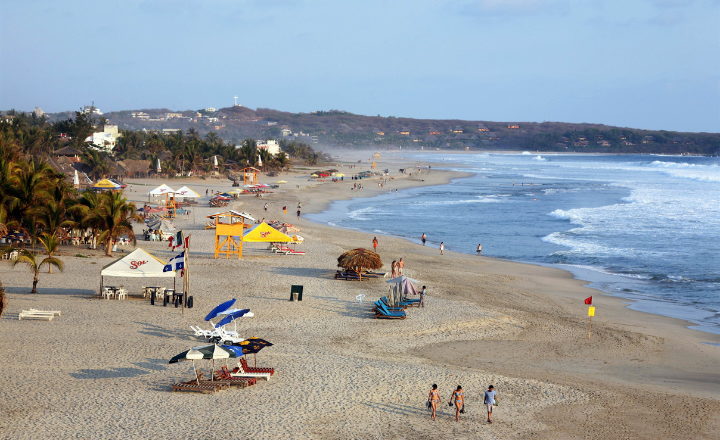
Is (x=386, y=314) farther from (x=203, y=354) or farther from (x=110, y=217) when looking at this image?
(x=110, y=217)

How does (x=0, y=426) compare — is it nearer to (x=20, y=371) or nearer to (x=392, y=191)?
(x=20, y=371)

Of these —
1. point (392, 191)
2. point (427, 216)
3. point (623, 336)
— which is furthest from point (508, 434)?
point (392, 191)

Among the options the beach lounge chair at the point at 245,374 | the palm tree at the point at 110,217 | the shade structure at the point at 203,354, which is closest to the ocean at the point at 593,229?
the beach lounge chair at the point at 245,374

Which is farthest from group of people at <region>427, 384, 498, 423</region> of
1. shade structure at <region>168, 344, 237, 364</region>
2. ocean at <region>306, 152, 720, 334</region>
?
ocean at <region>306, 152, 720, 334</region>

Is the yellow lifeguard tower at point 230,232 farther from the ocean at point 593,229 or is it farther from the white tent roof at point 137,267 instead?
the ocean at point 593,229

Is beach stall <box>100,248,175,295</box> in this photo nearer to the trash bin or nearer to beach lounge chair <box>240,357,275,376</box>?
the trash bin

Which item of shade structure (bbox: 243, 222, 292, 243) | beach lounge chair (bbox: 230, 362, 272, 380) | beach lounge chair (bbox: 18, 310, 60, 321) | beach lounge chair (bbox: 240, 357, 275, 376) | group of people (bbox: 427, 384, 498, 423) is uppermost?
shade structure (bbox: 243, 222, 292, 243)
